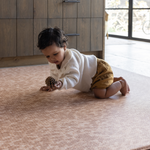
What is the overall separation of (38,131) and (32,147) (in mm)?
152

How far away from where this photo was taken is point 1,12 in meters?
2.44

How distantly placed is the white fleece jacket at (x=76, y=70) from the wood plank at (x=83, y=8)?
3.98 ft

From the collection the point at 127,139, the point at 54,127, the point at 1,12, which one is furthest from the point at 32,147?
the point at 1,12

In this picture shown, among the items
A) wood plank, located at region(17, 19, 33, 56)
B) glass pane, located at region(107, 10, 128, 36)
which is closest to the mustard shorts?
wood plank, located at region(17, 19, 33, 56)

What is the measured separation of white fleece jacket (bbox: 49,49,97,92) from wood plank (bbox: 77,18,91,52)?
3.85 feet

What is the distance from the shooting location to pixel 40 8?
8.52 feet

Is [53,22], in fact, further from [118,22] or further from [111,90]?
[118,22]

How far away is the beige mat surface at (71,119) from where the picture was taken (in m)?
1.03

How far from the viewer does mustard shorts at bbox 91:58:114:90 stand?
5.34 feet

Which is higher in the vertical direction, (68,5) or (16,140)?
(68,5)

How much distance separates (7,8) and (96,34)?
38.9 inches

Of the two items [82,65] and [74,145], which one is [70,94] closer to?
[82,65]

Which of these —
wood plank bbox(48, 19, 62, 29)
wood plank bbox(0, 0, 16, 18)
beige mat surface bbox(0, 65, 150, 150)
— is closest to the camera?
beige mat surface bbox(0, 65, 150, 150)

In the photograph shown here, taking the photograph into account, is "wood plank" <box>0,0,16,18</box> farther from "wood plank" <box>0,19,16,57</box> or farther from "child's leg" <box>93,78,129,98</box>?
"child's leg" <box>93,78,129,98</box>
